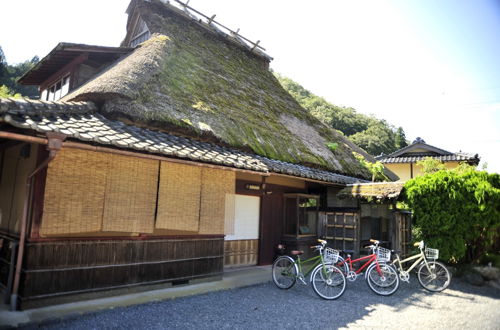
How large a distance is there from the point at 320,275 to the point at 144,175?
391 centimetres

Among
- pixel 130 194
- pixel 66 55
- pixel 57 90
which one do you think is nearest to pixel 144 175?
pixel 130 194

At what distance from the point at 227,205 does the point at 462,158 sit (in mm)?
18247

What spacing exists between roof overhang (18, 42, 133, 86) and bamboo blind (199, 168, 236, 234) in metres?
5.36

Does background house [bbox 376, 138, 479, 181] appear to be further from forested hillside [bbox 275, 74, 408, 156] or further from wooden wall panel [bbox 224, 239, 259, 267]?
forested hillside [bbox 275, 74, 408, 156]

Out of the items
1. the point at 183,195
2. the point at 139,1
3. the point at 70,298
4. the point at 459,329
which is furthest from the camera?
the point at 139,1

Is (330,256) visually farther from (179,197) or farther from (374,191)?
(179,197)

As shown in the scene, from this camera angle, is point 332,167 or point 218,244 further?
point 332,167

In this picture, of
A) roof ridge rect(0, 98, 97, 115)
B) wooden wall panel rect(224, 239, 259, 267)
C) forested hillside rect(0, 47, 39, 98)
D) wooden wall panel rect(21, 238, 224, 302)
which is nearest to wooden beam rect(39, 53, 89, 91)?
roof ridge rect(0, 98, 97, 115)

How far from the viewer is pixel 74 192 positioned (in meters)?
5.14

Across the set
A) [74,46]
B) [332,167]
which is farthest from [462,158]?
[74,46]

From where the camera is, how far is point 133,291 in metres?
5.85

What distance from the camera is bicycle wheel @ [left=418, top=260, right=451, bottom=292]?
6.93 m

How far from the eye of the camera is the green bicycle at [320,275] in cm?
615

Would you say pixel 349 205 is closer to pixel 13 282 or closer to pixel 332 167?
pixel 332 167
